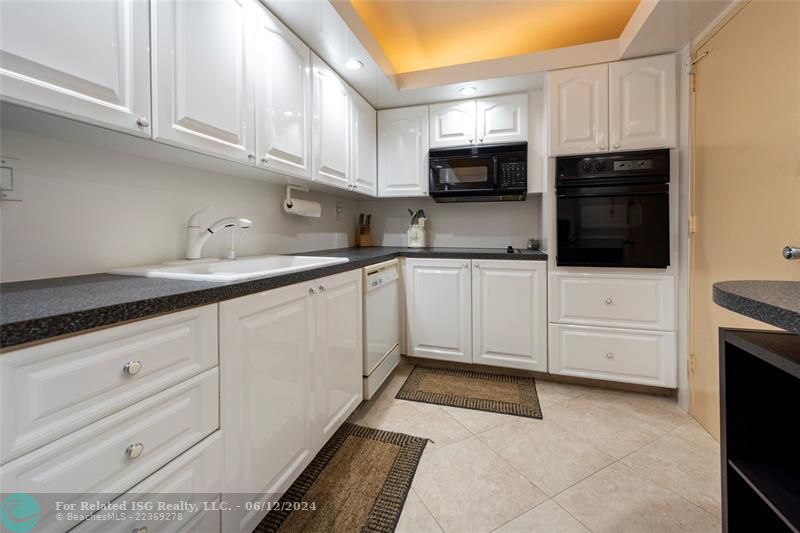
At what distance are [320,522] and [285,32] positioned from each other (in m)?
2.17

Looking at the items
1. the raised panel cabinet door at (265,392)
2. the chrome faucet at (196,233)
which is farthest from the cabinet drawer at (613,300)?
the chrome faucet at (196,233)

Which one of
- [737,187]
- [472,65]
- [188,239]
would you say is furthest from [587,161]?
[188,239]

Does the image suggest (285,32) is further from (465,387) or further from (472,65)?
(465,387)

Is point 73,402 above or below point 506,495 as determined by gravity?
above

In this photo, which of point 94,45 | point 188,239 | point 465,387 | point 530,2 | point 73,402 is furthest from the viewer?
point 465,387

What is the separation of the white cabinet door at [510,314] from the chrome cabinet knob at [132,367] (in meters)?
2.01

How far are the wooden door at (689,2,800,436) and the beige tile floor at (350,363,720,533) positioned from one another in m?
0.33

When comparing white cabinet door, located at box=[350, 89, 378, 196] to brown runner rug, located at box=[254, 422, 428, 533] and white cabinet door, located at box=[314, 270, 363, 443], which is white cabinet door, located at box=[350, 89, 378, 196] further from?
brown runner rug, located at box=[254, 422, 428, 533]

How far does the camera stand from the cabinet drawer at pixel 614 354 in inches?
80.3

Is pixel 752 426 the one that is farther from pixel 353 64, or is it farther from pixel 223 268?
pixel 353 64

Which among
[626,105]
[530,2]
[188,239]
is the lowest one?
[188,239]

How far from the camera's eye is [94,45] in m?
0.88

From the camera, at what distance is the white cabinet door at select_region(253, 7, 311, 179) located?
4.87 feet

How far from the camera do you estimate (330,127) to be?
6.82 feet
